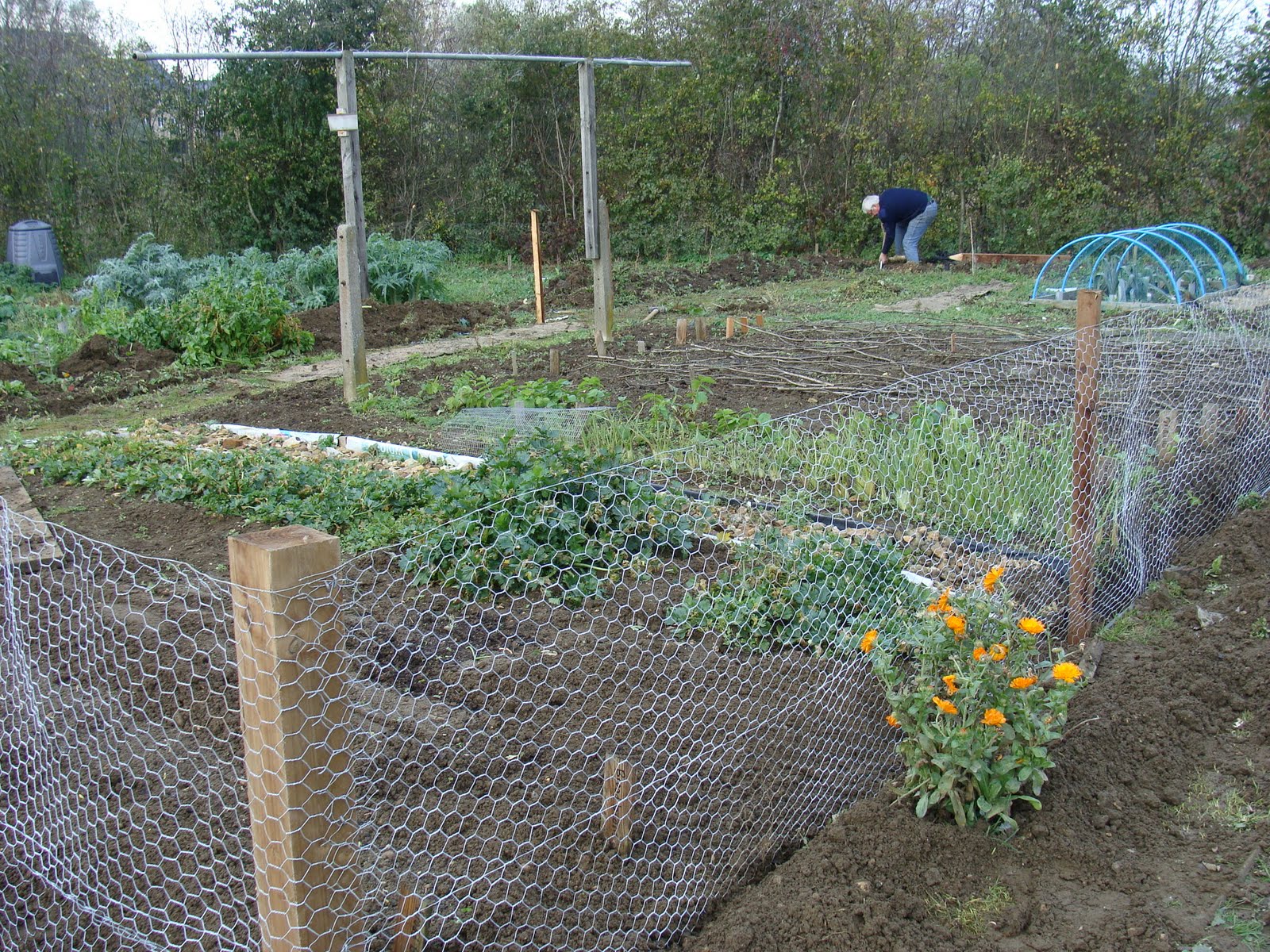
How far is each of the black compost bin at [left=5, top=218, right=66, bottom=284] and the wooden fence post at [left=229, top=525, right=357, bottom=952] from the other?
1595 centimetres

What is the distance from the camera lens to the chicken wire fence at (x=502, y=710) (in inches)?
73.7

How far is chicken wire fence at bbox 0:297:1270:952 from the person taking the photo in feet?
6.14

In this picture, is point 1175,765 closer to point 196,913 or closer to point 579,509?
point 579,509

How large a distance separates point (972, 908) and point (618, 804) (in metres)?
0.93

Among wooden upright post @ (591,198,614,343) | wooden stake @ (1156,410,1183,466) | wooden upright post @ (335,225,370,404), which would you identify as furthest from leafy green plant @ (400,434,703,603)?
wooden upright post @ (591,198,614,343)

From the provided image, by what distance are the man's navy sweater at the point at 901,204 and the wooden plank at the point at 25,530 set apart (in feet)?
42.1

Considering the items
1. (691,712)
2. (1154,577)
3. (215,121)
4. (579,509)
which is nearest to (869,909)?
(691,712)

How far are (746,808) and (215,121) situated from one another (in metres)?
17.7

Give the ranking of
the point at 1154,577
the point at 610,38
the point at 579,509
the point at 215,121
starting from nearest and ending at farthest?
the point at 579,509 → the point at 1154,577 → the point at 215,121 → the point at 610,38

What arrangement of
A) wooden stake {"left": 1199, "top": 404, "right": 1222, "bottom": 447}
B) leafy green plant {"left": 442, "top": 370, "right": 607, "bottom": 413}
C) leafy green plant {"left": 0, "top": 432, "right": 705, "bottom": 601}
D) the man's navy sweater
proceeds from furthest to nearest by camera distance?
1. the man's navy sweater
2. leafy green plant {"left": 442, "top": 370, "right": 607, "bottom": 413}
3. wooden stake {"left": 1199, "top": 404, "right": 1222, "bottom": 447}
4. leafy green plant {"left": 0, "top": 432, "right": 705, "bottom": 601}

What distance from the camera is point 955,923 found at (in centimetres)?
259

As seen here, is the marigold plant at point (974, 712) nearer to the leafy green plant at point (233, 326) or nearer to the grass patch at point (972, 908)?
the grass patch at point (972, 908)

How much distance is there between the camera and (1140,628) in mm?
4219

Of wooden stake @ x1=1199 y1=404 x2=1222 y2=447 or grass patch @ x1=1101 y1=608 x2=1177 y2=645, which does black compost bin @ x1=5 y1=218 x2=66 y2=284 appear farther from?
grass patch @ x1=1101 y1=608 x2=1177 y2=645
